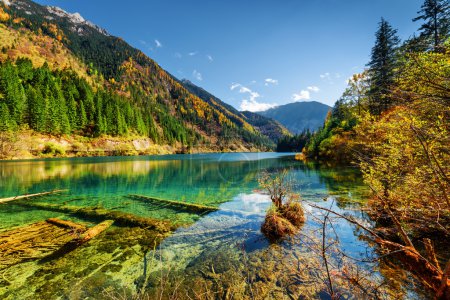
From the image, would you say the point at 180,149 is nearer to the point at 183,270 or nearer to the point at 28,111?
the point at 28,111

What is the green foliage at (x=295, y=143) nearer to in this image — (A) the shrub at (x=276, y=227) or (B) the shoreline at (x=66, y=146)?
(B) the shoreline at (x=66, y=146)

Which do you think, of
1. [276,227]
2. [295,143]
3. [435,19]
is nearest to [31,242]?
[276,227]

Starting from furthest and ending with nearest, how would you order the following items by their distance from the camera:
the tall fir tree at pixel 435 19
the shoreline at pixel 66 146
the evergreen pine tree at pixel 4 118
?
the evergreen pine tree at pixel 4 118 → the shoreline at pixel 66 146 → the tall fir tree at pixel 435 19

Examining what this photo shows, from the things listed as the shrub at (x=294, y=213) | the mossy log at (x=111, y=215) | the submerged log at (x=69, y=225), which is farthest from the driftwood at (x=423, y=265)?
the submerged log at (x=69, y=225)

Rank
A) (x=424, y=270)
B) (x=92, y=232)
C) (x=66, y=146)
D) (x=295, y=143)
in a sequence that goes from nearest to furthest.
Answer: (x=424, y=270) < (x=92, y=232) < (x=66, y=146) < (x=295, y=143)

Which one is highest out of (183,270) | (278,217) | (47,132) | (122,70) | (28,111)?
(122,70)

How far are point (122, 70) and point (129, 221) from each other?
224 m

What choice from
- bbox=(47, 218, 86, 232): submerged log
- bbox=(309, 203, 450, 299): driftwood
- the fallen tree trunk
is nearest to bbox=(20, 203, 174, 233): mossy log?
bbox=(47, 218, 86, 232): submerged log

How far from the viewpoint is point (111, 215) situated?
40.4ft

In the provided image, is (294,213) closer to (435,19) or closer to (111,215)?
(111,215)

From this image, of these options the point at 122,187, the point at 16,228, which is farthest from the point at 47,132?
the point at 16,228

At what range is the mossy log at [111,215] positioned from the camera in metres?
10.9

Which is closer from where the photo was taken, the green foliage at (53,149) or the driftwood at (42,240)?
the driftwood at (42,240)

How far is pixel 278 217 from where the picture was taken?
10109mm
